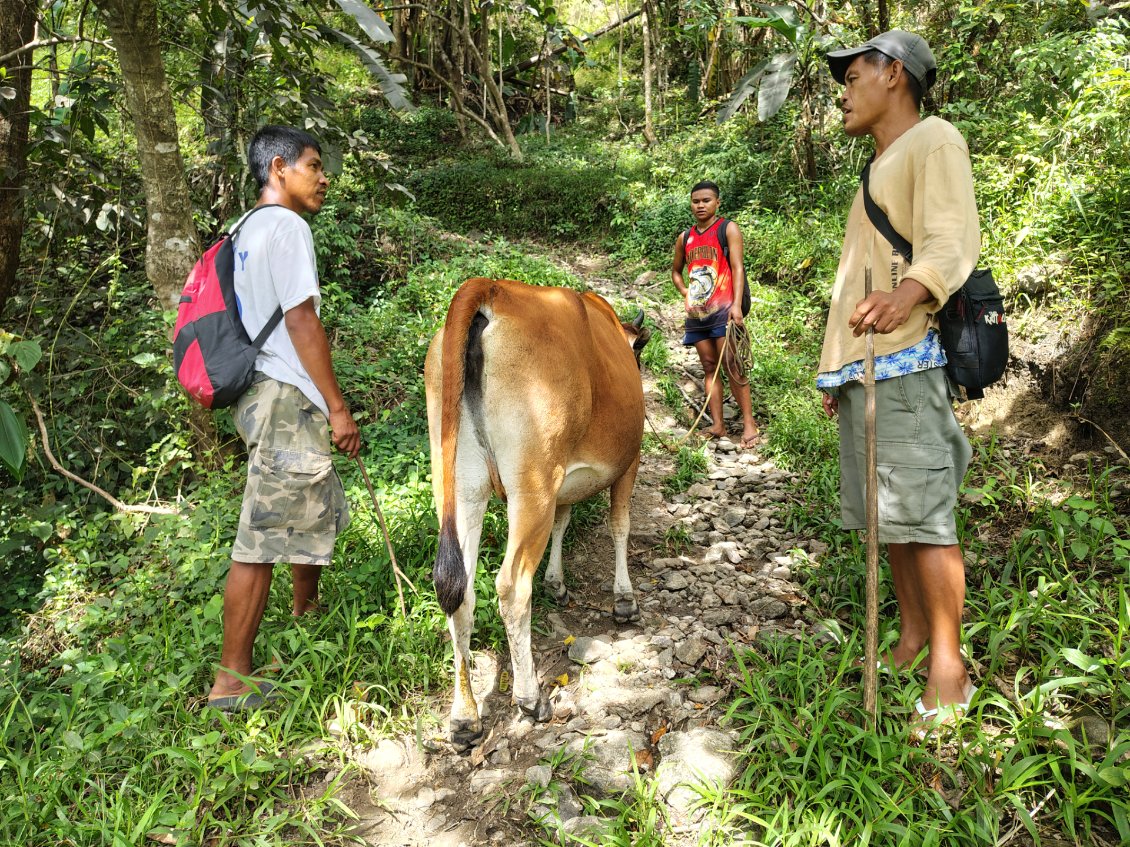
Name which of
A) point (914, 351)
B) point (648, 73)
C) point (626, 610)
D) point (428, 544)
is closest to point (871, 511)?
point (914, 351)

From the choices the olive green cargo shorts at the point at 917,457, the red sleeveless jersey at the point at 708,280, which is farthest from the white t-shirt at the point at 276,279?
the red sleeveless jersey at the point at 708,280

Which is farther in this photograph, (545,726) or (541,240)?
(541,240)

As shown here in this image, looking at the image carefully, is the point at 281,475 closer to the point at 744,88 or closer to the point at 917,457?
the point at 917,457

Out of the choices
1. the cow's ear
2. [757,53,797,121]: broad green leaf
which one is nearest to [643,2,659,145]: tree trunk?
[757,53,797,121]: broad green leaf

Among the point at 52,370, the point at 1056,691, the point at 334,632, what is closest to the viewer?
the point at 1056,691

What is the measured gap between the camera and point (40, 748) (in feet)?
9.36

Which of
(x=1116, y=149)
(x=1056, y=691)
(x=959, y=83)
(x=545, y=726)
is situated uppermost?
(x=959, y=83)

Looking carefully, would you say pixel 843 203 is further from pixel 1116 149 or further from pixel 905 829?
pixel 905 829

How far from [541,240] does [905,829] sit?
424 inches

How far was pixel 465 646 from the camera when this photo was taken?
9.64 ft

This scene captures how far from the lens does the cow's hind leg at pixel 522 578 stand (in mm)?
2865

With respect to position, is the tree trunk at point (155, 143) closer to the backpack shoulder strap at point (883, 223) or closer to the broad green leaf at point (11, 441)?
the broad green leaf at point (11, 441)

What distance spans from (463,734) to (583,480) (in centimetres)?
122

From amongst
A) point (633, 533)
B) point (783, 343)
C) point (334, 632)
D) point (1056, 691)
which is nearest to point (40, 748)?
point (334, 632)
